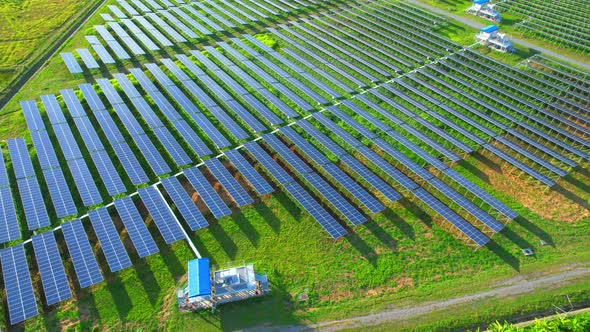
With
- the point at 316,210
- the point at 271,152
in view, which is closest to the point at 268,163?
the point at 271,152

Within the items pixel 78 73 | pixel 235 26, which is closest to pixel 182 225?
pixel 78 73

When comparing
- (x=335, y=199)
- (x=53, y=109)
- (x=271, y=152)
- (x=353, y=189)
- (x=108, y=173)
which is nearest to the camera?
(x=335, y=199)

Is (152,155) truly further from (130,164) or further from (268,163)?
(268,163)

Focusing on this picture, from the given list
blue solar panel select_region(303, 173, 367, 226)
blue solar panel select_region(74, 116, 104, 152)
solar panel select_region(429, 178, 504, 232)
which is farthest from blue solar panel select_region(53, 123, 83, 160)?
solar panel select_region(429, 178, 504, 232)

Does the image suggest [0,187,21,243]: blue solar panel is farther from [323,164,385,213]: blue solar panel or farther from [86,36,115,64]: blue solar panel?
[323,164,385,213]: blue solar panel

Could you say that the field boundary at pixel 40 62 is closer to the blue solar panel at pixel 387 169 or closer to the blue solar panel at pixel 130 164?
the blue solar panel at pixel 130 164

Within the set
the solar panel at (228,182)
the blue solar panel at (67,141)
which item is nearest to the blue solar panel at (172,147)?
the solar panel at (228,182)
